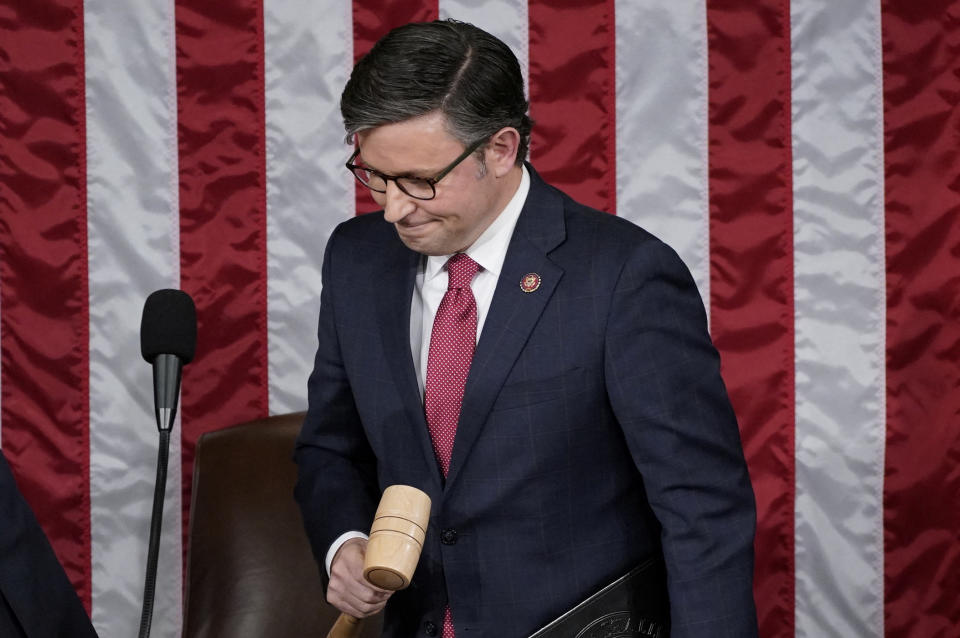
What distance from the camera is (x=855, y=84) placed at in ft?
8.19

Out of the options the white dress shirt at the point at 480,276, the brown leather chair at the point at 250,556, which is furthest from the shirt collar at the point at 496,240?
the brown leather chair at the point at 250,556

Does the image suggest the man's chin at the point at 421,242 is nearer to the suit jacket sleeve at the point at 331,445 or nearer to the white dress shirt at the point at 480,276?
the white dress shirt at the point at 480,276

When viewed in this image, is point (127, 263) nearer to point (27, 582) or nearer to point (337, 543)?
point (337, 543)

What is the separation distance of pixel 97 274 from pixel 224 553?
681mm

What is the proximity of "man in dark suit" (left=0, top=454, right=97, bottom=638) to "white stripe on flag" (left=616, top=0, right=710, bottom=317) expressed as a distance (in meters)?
1.49

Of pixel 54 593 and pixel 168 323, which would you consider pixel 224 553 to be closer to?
pixel 168 323

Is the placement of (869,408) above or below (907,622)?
above

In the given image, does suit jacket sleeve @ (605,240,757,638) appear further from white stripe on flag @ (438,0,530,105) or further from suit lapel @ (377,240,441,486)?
white stripe on flag @ (438,0,530,105)

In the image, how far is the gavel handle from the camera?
1.44m

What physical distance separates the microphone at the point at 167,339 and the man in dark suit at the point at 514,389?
341 millimetres

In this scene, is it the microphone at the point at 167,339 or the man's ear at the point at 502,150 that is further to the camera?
the microphone at the point at 167,339

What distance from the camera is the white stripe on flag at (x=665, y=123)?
98.2 inches

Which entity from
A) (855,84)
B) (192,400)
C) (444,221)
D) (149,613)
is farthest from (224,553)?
(855,84)

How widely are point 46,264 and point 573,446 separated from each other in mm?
1463
